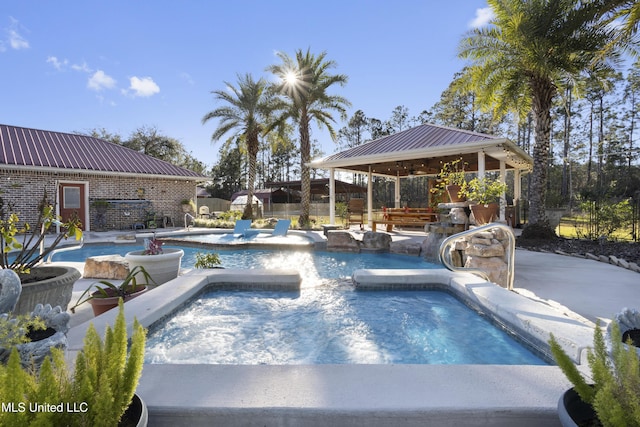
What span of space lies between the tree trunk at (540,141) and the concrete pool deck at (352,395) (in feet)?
31.6

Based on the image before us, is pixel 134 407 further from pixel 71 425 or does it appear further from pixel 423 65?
pixel 423 65

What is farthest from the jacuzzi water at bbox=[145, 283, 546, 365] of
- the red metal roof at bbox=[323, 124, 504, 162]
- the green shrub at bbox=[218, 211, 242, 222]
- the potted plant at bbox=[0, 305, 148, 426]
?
the green shrub at bbox=[218, 211, 242, 222]

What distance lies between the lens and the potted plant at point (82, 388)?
103cm

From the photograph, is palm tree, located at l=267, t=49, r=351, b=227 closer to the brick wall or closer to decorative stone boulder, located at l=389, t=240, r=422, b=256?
decorative stone boulder, located at l=389, t=240, r=422, b=256

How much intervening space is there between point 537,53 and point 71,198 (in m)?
18.4

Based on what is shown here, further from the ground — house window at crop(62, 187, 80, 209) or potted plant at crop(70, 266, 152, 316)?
house window at crop(62, 187, 80, 209)

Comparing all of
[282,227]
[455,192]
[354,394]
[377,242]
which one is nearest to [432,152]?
[455,192]

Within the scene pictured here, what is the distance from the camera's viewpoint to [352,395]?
1793 mm

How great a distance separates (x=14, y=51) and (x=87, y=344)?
898 inches

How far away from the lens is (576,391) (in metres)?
1.44

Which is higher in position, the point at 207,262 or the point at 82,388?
the point at 82,388

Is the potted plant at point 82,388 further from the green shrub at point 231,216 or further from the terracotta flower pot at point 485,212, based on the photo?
the green shrub at point 231,216

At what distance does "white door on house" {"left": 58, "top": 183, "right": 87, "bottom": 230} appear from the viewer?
14.4m

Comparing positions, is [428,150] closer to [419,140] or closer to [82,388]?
[419,140]
